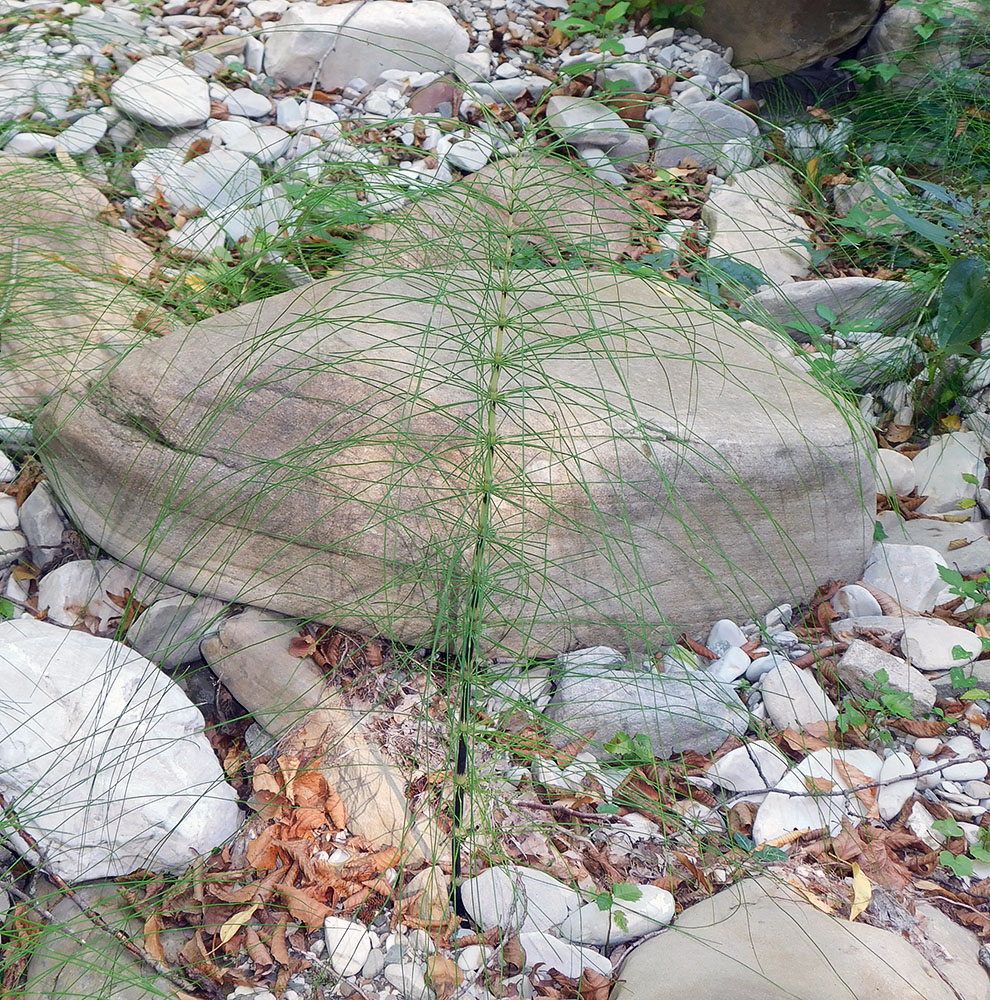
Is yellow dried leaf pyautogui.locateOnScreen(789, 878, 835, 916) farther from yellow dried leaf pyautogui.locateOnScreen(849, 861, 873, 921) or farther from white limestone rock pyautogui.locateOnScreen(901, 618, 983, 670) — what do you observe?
white limestone rock pyautogui.locateOnScreen(901, 618, 983, 670)

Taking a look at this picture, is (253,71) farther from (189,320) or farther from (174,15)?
(189,320)

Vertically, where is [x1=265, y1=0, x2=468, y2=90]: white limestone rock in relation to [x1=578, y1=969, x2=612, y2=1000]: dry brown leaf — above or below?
above

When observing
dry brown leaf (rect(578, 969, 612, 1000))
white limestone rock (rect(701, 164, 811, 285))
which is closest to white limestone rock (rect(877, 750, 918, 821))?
dry brown leaf (rect(578, 969, 612, 1000))

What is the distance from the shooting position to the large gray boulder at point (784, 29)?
3.04 metres

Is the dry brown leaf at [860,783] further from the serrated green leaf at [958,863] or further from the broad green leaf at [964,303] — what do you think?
the broad green leaf at [964,303]

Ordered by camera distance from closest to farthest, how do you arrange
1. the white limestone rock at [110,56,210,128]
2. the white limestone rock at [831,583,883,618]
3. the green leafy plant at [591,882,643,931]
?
the green leafy plant at [591,882,643,931] < the white limestone rock at [831,583,883,618] < the white limestone rock at [110,56,210,128]

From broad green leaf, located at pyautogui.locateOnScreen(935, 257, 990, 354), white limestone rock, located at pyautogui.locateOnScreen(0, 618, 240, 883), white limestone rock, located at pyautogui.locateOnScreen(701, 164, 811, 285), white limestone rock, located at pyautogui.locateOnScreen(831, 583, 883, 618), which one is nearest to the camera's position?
white limestone rock, located at pyautogui.locateOnScreen(0, 618, 240, 883)

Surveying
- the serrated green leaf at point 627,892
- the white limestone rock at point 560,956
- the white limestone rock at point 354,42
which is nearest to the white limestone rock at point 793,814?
the serrated green leaf at point 627,892

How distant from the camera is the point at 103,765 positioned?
1.57 m

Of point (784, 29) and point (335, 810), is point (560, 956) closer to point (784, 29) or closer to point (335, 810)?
point (335, 810)

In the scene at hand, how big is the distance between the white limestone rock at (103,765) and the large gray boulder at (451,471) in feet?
0.83

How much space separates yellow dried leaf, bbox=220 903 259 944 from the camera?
4.88 ft

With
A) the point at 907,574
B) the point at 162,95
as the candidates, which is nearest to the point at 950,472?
the point at 907,574

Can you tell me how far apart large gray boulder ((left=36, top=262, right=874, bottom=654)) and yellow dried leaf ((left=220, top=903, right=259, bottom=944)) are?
50cm
